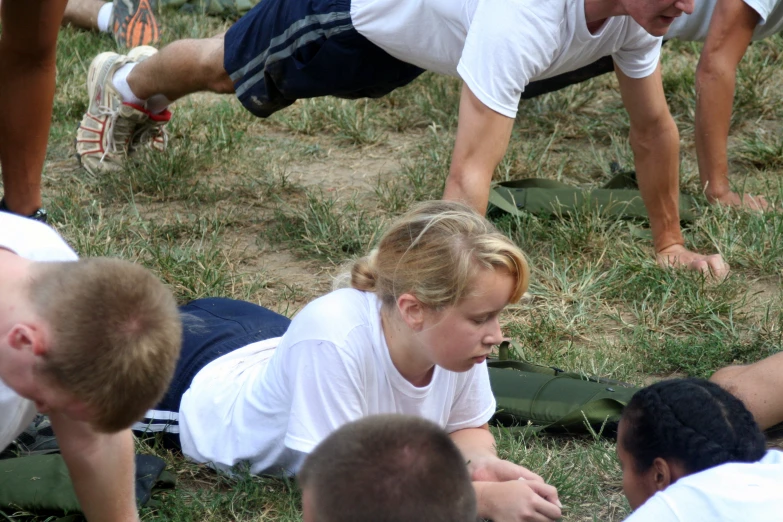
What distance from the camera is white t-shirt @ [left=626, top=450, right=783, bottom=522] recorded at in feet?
5.50

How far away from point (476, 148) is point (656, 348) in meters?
0.92

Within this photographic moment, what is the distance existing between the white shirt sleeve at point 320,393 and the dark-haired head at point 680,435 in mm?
644

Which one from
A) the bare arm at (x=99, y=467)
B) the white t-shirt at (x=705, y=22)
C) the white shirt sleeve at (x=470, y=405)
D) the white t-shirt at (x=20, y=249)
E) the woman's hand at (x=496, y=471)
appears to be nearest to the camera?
the white t-shirt at (x=20, y=249)

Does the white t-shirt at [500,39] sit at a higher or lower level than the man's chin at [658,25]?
lower

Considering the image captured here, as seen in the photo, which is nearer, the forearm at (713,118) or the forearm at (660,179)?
the forearm at (660,179)

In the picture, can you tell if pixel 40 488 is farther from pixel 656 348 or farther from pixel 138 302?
pixel 656 348

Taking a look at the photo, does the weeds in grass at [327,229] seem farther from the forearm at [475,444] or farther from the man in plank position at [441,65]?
the forearm at [475,444]

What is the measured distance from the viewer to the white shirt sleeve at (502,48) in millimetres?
2916

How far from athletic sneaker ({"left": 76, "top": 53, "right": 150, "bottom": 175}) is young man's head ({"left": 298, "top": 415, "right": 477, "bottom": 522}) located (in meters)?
3.20

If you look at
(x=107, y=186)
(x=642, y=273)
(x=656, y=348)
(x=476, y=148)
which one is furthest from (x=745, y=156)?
(x=107, y=186)

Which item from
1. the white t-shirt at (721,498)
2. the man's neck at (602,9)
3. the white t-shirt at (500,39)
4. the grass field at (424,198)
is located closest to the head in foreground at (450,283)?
the grass field at (424,198)

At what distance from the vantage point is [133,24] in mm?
5887

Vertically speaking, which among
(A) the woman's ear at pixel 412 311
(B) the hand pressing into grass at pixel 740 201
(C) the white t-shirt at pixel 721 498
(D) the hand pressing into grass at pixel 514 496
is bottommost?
(D) the hand pressing into grass at pixel 514 496

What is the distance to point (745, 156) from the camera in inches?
189
